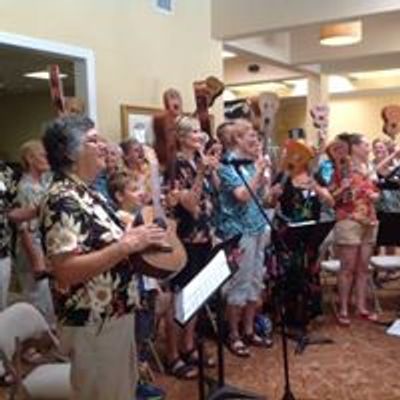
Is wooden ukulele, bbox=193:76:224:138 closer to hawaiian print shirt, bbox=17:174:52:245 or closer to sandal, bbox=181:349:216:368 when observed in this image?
hawaiian print shirt, bbox=17:174:52:245

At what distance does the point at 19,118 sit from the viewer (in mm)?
9516

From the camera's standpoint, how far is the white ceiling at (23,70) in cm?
604

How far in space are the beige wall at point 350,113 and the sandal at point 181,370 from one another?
25.6ft

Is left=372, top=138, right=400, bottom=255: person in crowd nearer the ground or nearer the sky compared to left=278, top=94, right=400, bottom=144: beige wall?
nearer the ground

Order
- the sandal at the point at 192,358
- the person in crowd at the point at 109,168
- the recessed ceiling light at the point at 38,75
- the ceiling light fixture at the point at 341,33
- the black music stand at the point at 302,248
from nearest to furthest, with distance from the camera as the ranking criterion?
the person in crowd at the point at 109,168
the sandal at the point at 192,358
the black music stand at the point at 302,248
the ceiling light fixture at the point at 341,33
the recessed ceiling light at the point at 38,75

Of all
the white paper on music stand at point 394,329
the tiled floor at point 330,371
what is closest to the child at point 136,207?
the tiled floor at point 330,371

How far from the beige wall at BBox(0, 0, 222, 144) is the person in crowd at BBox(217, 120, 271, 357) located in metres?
1.32

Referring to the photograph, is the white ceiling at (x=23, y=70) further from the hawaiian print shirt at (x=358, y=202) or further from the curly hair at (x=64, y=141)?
the curly hair at (x=64, y=141)

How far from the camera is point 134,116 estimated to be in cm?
455

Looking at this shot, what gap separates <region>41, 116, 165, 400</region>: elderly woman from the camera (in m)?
1.57

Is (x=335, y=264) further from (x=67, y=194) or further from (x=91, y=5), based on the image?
(x=67, y=194)

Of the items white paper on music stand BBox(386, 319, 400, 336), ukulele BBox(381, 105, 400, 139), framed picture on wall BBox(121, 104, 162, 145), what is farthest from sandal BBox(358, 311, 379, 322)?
framed picture on wall BBox(121, 104, 162, 145)

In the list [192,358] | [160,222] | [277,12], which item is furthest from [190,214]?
[277,12]

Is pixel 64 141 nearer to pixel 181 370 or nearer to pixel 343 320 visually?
pixel 181 370
